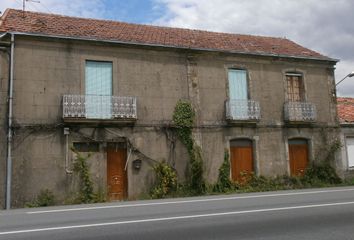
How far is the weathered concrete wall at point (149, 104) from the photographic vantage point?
15828mm

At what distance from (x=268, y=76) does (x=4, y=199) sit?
12626 mm

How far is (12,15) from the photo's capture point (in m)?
17.5

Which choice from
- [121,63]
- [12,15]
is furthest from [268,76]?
[12,15]

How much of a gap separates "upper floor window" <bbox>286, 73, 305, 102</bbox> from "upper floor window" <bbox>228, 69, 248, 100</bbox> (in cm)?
250

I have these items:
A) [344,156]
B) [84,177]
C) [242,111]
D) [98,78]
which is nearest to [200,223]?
[84,177]

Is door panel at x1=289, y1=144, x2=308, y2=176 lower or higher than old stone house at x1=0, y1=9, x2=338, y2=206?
lower

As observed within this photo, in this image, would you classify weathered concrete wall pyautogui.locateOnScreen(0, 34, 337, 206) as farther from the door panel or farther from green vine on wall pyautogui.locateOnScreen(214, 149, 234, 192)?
the door panel

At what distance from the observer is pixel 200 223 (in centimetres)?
848

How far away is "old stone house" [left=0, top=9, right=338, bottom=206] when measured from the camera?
1585cm

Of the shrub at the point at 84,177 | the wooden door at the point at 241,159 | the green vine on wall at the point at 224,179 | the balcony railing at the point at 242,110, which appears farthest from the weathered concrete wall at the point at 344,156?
the shrub at the point at 84,177

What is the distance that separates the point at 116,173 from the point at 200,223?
9044 millimetres

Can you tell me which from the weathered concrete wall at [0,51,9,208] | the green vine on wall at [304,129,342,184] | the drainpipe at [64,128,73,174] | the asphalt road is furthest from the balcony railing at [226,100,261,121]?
the weathered concrete wall at [0,51,9,208]

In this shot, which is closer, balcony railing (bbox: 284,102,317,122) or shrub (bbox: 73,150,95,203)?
shrub (bbox: 73,150,95,203)

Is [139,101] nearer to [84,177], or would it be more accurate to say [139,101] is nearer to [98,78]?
[98,78]
